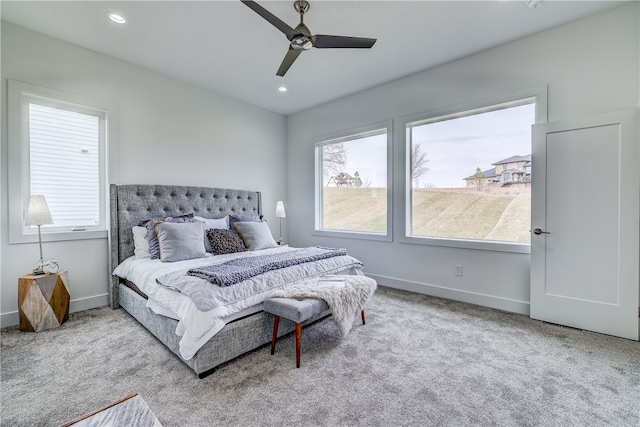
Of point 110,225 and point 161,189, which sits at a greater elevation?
point 161,189

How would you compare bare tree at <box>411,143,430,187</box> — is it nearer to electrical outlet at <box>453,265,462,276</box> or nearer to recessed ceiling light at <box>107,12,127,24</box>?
electrical outlet at <box>453,265,462,276</box>

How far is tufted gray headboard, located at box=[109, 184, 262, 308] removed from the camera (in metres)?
3.24

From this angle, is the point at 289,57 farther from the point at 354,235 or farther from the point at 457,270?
the point at 457,270

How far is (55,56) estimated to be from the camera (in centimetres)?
296

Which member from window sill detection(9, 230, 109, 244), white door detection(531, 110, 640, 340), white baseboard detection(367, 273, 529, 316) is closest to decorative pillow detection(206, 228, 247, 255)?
window sill detection(9, 230, 109, 244)

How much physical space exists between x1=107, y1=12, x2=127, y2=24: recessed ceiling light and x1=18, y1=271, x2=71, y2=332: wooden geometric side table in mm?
2565

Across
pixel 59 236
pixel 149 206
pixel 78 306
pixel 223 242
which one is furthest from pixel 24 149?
pixel 223 242

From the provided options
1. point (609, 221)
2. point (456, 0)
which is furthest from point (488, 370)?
point (456, 0)

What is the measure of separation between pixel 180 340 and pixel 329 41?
2596mm

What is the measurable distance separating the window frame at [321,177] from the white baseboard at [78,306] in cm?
316

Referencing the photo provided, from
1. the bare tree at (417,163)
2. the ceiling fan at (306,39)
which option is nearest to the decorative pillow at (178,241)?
the ceiling fan at (306,39)

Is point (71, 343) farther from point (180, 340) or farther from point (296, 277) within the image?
Result: point (296, 277)

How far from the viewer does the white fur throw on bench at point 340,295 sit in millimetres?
2244

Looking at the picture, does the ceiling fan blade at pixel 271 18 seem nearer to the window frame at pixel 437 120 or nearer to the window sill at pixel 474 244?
the window frame at pixel 437 120
